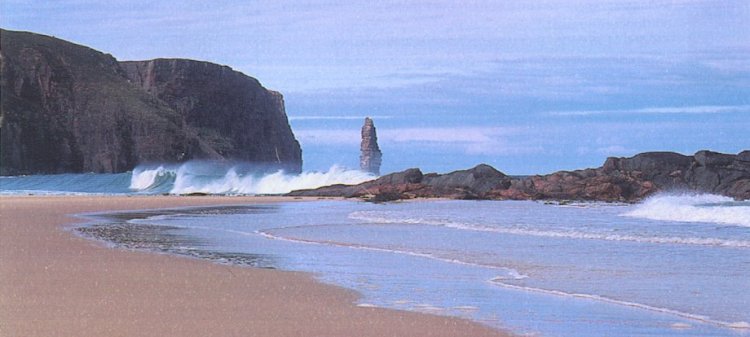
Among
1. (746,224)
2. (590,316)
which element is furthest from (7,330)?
(746,224)

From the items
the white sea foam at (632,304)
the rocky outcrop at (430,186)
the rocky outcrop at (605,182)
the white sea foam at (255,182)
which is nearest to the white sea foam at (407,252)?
the white sea foam at (632,304)

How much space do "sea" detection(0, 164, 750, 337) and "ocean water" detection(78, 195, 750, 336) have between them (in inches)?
0.7

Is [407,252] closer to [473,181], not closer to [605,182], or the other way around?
[605,182]

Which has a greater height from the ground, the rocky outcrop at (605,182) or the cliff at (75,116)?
the cliff at (75,116)

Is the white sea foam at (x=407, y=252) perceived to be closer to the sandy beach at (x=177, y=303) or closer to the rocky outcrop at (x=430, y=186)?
the sandy beach at (x=177, y=303)

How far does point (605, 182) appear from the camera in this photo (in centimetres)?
3806

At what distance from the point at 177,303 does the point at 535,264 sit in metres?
4.84

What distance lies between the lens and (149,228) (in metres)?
17.5

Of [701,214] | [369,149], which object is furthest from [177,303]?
[369,149]

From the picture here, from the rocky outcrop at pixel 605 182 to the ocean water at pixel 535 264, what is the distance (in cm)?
1754

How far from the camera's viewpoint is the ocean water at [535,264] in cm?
693

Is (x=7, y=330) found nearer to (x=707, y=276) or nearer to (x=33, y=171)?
(x=707, y=276)

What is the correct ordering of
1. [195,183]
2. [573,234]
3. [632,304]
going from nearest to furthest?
[632,304] → [573,234] → [195,183]

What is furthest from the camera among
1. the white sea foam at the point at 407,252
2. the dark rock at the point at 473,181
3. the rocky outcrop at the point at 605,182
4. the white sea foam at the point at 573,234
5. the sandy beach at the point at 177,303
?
the dark rock at the point at 473,181
